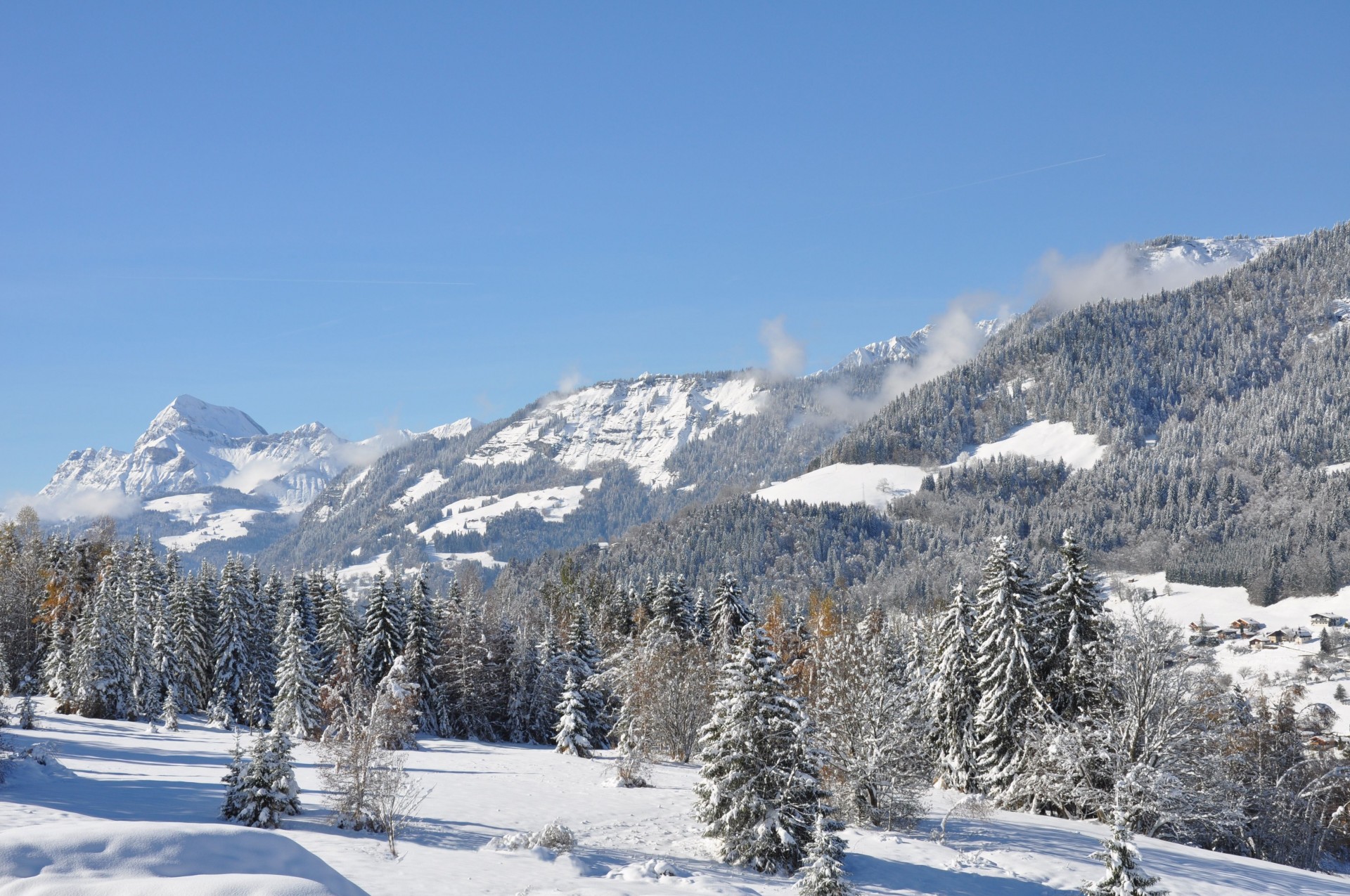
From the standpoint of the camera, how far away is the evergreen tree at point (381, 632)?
5881 cm

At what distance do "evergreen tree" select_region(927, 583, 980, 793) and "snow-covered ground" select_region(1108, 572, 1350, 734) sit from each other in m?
70.4

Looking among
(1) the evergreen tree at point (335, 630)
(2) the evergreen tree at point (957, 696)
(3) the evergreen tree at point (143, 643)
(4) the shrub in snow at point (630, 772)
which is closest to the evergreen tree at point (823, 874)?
(4) the shrub in snow at point (630, 772)

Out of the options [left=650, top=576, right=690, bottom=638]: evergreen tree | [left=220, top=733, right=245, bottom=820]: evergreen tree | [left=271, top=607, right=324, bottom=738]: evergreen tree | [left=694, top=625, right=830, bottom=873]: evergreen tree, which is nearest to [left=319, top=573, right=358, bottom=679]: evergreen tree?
[left=271, top=607, right=324, bottom=738]: evergreen tree

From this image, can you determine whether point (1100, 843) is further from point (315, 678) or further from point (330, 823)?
point (315, 678)

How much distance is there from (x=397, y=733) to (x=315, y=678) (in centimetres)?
3128

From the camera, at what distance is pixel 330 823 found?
24422 mm

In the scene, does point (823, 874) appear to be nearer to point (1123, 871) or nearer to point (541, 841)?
point (1123, 871)

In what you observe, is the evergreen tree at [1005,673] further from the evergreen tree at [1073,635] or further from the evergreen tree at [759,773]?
the evergreen tree at [759,773]

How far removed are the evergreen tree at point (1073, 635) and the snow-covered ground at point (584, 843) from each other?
597 cm

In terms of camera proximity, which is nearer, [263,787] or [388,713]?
[263,787]

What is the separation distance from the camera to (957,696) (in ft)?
141

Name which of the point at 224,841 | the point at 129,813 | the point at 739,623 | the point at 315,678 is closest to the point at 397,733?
the point at 129,813

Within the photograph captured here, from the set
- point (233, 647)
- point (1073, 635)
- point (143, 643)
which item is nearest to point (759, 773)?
point (1073, 635)

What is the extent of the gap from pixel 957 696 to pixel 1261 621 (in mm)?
156251
